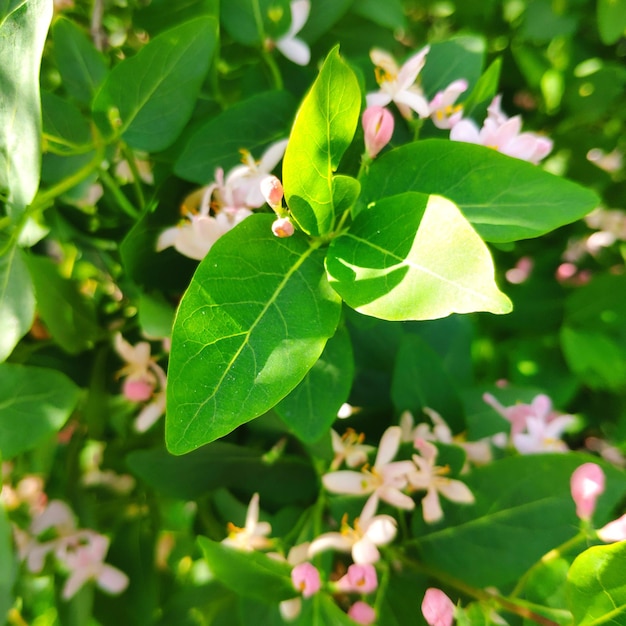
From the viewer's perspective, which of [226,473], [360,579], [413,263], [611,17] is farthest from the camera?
[611,17]

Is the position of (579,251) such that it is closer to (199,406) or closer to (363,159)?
(363,159)

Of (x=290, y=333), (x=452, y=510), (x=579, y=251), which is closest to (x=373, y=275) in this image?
(x=290, y=333)

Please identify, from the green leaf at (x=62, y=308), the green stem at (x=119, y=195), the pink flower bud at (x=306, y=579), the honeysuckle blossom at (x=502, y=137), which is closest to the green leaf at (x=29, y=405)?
the green leaf at (x=62, y=308)

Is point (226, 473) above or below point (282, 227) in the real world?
below

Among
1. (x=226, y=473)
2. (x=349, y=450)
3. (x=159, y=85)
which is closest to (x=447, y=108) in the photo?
(x=159, y=85)

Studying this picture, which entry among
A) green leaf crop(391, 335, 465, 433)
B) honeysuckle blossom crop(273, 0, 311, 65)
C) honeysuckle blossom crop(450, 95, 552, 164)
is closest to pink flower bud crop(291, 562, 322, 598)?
green leaf crop(391, 335, 465, 433)

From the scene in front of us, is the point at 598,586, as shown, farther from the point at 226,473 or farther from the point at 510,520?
the point at 226,473

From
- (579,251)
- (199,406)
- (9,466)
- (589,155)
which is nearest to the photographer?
(199,406)
